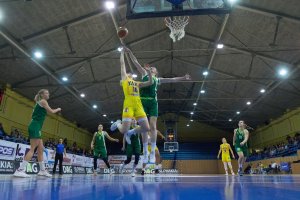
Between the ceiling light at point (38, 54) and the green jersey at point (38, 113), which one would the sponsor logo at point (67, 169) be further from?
the green jersey at point (38, 113)

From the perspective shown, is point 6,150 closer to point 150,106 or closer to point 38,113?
point 38,113

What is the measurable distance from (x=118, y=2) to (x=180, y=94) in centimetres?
2012

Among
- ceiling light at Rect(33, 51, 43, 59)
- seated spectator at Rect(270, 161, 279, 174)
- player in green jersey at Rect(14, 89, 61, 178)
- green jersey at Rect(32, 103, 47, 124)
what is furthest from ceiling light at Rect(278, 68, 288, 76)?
green jersey at Rect(32, 103, 47, 124)

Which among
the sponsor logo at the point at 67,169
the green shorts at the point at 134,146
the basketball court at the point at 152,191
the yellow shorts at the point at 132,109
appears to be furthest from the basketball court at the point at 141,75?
the basketball court at the point at 152,191

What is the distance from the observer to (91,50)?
18609 millimetres

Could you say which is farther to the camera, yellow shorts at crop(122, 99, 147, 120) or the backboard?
the backboard

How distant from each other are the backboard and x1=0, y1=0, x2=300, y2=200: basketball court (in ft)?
0.11

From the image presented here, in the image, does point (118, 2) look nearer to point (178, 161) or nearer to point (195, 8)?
point (195, 8)

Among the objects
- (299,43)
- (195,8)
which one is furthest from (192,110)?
(195,8)

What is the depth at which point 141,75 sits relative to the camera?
51.2ft

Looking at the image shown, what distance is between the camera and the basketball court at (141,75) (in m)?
7.14

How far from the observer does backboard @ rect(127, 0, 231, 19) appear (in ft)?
26.0

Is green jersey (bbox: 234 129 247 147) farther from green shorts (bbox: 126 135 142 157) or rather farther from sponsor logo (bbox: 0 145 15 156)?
sponsor logo (bbox: 0 145 15 156)

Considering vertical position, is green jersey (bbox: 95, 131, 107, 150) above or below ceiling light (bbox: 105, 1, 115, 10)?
below
